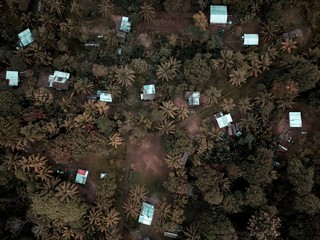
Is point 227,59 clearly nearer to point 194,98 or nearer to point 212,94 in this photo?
point 212,94

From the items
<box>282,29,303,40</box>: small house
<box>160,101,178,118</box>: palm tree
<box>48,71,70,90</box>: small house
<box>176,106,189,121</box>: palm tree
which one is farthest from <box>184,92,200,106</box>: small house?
<box>48,71,70,90</box>: small house

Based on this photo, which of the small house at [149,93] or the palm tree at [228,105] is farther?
the small house at [149,93]

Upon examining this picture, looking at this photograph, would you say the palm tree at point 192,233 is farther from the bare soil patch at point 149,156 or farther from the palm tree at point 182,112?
the palm tree at point 182,112

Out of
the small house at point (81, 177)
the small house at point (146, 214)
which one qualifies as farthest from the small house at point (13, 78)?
the small house at point (146, 214)

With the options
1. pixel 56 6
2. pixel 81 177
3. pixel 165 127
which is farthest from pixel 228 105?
pixel 56 6

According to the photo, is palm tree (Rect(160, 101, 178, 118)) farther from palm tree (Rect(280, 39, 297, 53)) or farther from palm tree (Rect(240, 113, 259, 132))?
palm tree (Rect(280, 39, 297, 53))

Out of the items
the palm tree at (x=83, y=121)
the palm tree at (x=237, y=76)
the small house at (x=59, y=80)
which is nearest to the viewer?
the palm tree at (x=83, y=121)

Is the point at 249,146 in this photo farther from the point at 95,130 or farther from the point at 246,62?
the point at 95,130
